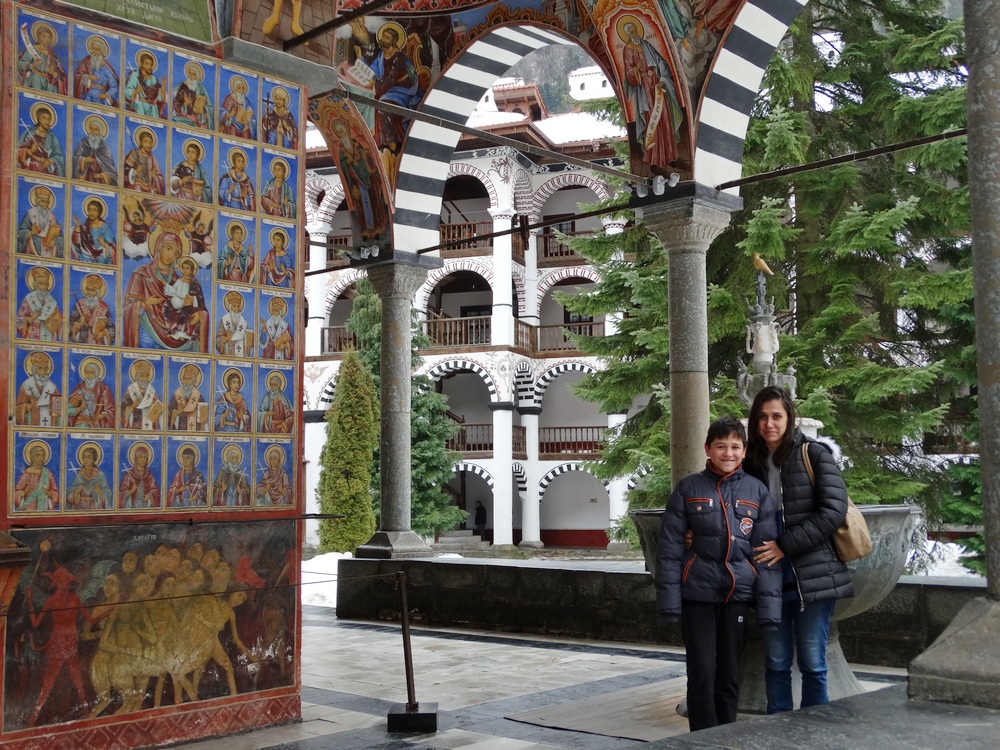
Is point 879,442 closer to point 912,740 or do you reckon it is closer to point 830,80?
point 830,80

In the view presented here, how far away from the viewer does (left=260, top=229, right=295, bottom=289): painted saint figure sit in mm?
5633

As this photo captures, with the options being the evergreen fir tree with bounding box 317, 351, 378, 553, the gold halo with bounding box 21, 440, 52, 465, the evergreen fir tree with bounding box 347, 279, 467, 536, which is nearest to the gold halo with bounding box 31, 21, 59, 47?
the gold halo with bounding box 21, 440, 52, 465

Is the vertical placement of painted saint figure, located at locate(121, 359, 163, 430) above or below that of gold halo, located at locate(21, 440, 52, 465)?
above

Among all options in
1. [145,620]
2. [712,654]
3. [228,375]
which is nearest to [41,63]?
[228,375]

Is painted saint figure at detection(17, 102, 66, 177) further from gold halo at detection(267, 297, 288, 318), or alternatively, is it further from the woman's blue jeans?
the woman's blue jeans

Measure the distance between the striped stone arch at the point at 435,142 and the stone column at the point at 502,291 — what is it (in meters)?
15.3

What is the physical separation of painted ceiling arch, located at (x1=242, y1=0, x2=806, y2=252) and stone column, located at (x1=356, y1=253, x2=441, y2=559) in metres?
0.35

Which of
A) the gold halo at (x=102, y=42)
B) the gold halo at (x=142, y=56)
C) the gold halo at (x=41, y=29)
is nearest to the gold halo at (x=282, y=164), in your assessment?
the gold halo at (x=142, y=56)

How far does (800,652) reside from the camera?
4.24 m

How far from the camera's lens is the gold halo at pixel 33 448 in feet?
15.6

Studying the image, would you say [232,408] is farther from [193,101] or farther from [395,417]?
[395,417]

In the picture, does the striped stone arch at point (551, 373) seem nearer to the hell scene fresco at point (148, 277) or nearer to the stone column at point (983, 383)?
the hell scene fresco at point (148, 277)

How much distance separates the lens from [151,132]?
17.3 feet

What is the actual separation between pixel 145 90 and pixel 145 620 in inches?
98.5
